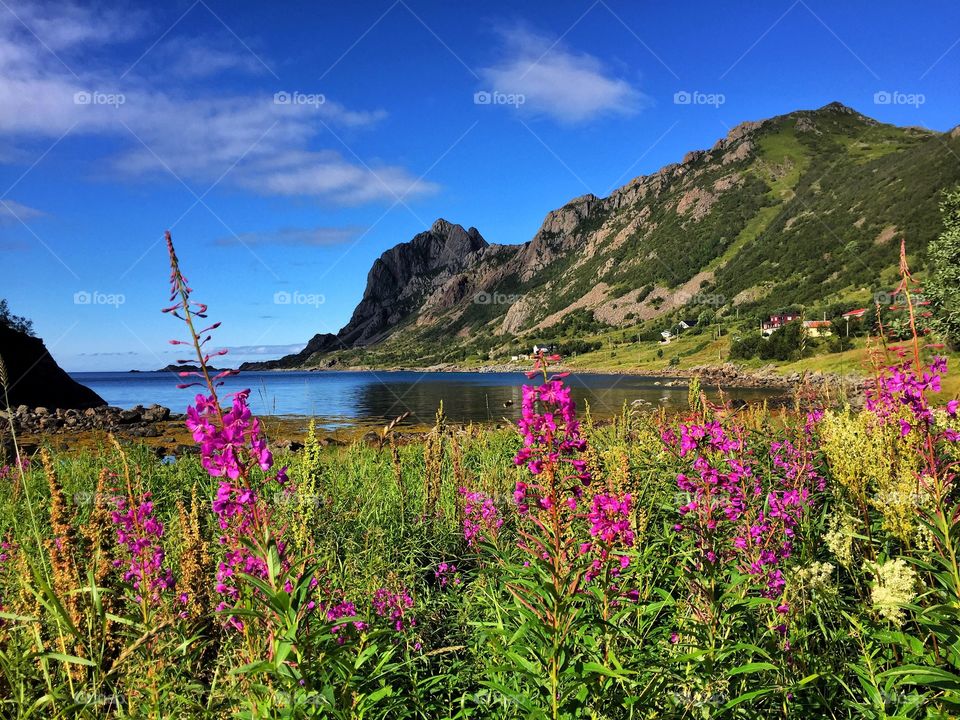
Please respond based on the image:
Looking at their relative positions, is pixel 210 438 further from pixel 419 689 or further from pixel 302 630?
pixel 419 689

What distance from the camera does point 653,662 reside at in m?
2.77

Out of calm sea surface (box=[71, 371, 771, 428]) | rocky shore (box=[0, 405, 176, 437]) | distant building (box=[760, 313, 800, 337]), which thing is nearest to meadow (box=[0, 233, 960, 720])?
calm sea surface (box=[71, 371, 771, 428])

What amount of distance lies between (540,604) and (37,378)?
197 feet

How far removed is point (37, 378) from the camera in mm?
46156

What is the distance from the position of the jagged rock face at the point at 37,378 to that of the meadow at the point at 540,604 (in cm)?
4983

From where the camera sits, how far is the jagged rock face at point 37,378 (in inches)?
1709

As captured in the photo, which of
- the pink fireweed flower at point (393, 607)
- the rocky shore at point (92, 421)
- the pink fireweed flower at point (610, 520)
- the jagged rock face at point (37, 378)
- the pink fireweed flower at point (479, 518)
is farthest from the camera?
the jagged rock face at point (37, 378)

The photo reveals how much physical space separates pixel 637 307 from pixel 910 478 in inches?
7741

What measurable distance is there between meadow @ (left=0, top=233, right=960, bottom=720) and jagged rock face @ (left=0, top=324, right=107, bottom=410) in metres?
49.8

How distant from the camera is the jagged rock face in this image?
43406mm

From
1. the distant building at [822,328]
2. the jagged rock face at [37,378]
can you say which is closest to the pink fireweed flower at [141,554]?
the distant building at [822,328]

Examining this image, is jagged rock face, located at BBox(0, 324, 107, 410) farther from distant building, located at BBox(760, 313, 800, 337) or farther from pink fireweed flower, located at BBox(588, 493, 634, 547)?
distant building, located at BBox(760, 313, 800, 337)

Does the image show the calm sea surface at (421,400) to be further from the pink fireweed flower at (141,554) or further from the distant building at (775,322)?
the distant building at (775,322)

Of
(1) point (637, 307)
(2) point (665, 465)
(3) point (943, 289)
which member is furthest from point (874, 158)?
(2) point (665, 465)
